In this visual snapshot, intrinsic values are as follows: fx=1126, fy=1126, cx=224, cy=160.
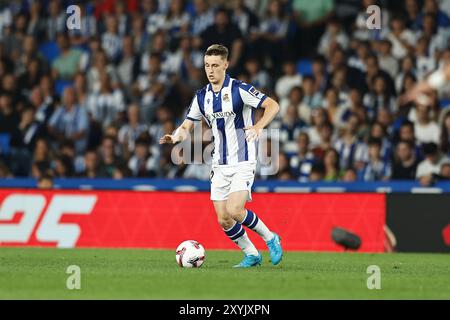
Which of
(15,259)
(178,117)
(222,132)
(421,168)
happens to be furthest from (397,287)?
(178,117)

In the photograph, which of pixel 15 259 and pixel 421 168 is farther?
pixel 421 168

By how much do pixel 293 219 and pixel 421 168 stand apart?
232 cm

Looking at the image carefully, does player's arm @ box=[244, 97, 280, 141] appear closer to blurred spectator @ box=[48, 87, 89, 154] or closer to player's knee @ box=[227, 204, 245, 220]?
player's knee @ box=[227, 204, 245, 220]

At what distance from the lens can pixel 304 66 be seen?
20.6 m

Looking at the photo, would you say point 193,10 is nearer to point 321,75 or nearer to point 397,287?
point 321,75

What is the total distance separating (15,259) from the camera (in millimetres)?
12977

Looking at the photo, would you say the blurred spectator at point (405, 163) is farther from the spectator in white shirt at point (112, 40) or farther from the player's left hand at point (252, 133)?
the spectator in white shirt at point (112, 40)

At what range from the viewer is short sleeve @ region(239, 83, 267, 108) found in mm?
11680

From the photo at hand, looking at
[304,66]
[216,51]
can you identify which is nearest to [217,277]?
[216,51]

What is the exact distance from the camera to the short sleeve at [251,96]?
11.7m

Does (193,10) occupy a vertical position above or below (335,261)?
above

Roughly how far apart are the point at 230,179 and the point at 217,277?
1551mm

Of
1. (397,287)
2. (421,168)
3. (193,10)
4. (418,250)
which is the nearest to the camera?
(397,287)

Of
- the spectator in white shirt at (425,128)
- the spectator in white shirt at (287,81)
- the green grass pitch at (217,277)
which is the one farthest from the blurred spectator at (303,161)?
the green grass pitch at (217,277)
